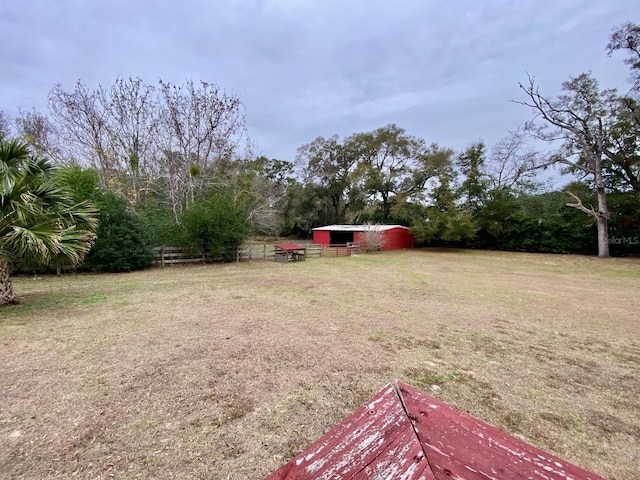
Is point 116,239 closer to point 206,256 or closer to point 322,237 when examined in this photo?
point 206,256

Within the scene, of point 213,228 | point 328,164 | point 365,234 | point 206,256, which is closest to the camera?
point 213,228

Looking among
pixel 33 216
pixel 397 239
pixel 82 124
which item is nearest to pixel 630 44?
pixel 397 239

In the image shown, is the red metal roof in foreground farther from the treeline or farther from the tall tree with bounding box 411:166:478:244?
the tall tree with bounding box 411:166:478:244

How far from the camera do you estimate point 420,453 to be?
27.3 inches

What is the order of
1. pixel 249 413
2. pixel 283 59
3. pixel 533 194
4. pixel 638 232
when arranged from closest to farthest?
pixel 249 413 → pixel 283 59 → pixel 638 232 → pixel 533 194

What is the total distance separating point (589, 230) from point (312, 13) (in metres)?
21.8

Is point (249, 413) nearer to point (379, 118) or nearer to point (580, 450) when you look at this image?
point (580, 450)

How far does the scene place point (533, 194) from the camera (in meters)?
28.6

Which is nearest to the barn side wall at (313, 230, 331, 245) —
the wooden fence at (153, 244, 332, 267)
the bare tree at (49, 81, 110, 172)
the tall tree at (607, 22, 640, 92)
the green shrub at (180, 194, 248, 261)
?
the wooden fence at (153, 244, 332, 267)

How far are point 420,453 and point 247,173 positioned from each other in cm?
1830

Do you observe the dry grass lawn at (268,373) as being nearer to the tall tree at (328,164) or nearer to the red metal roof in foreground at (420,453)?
the red metal roof in foreground at (420,453)

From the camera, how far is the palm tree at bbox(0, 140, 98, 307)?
5.15 metres

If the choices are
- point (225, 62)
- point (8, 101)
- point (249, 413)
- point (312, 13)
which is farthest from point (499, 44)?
point (8, 101)

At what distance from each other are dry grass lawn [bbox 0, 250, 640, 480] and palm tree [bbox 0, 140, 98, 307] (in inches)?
43.6
